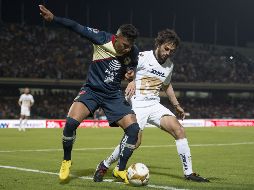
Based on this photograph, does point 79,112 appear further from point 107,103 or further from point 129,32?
point 129,32

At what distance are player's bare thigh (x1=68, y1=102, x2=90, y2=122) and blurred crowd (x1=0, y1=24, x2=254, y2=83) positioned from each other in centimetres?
3657

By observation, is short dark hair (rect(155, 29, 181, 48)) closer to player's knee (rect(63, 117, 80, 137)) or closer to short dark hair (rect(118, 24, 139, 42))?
short dark hair (rect(118, 24, 139, 42))

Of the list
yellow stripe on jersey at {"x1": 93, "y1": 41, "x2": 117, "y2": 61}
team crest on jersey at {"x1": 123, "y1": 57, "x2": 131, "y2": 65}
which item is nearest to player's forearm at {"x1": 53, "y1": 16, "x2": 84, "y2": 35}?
yellow stripe on jersey at {"x1": 93, "y1": 41, "x2": 117, "y2": 61}

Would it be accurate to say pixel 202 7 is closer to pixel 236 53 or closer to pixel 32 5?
pixel 236 53

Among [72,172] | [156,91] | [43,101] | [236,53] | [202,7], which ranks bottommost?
[72,172]

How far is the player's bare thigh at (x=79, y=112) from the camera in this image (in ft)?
30.2

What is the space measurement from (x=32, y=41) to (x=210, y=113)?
20758 mm

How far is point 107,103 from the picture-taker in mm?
9398

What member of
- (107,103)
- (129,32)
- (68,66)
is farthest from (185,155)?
(68,66)

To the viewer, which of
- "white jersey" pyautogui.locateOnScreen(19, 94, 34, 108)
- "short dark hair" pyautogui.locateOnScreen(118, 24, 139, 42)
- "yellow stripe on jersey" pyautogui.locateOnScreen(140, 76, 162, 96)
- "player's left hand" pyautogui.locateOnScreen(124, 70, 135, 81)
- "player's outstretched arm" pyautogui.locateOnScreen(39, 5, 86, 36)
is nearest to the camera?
"player's outstretched arm" pyautogui.locateOnScreen(39, 5, 86, 36)

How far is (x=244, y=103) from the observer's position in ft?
207

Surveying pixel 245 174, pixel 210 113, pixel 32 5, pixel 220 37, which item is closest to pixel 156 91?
pixel 245 174

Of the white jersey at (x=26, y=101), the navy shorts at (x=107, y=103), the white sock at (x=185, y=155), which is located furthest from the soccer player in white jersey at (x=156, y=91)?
the white jersey at (x=26, y=101)

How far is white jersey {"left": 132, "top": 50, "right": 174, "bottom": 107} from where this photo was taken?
34.4 feet
